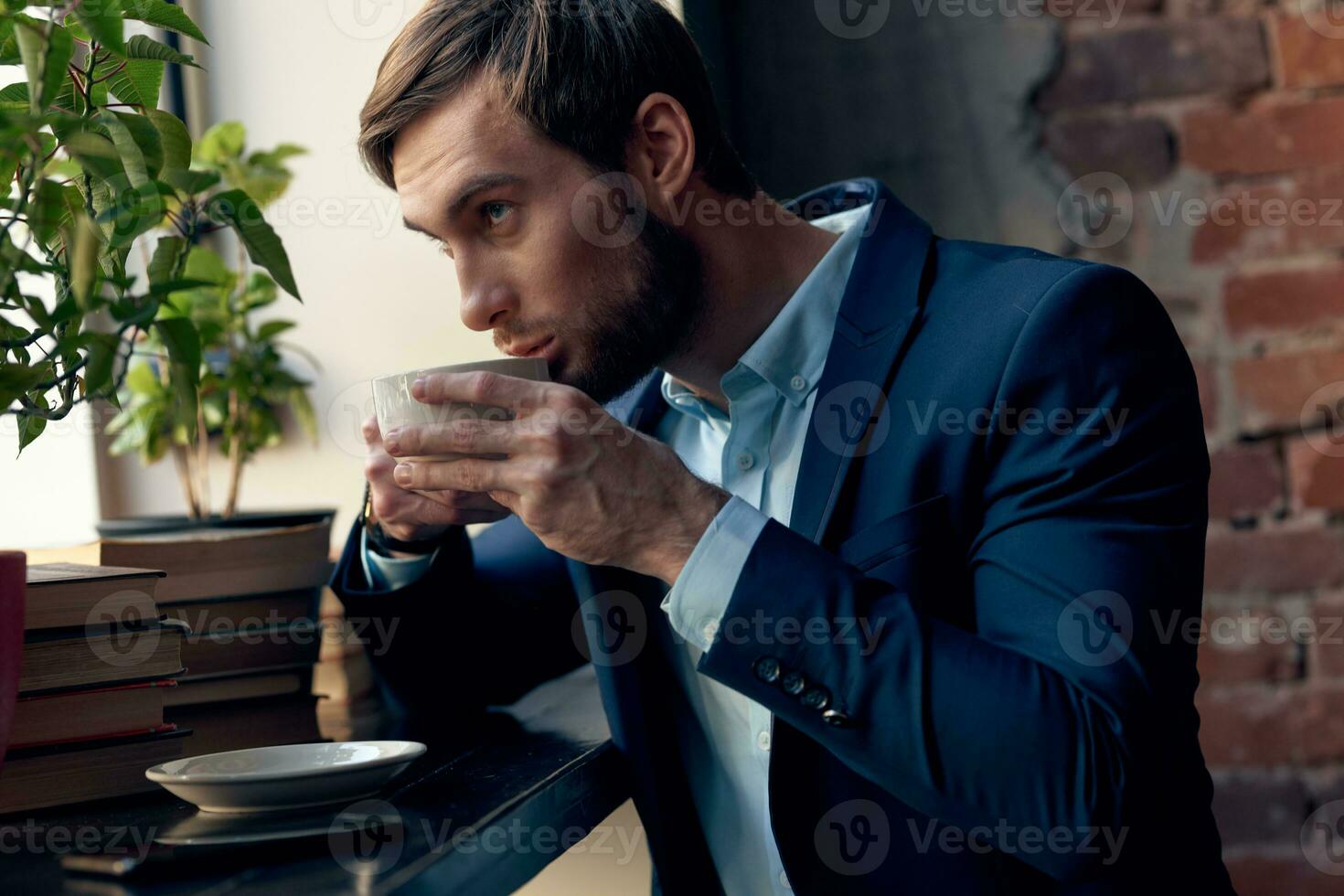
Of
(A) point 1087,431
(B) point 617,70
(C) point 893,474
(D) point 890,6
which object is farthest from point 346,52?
(A) point 1087,431

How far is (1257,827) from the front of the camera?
136 centimetres

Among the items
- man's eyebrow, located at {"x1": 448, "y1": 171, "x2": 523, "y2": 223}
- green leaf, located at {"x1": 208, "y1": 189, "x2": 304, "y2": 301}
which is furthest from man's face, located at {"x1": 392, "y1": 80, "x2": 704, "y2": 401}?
green leaf, located at {"x1": 208, "y1": 189, "x2": 304, "y2": 301}

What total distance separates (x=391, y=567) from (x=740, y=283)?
1.43 feet

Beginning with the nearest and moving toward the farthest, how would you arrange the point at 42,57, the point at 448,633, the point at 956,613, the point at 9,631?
the point at 42,57 < the point at 9,631 < the point at 956,613 < the point at 448,633

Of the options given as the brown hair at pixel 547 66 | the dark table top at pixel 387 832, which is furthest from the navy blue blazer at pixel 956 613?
the brown hair at pixel 547 66

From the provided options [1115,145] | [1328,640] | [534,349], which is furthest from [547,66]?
[1328,640]

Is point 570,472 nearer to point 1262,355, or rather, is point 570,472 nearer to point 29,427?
point 29,427

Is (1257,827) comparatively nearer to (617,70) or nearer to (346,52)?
(617,70)

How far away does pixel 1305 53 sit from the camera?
133 centimetres

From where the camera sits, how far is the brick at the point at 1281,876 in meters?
1.36

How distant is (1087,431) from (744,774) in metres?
0.44

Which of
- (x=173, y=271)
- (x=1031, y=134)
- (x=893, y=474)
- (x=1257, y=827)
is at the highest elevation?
(x=1031, y=134)

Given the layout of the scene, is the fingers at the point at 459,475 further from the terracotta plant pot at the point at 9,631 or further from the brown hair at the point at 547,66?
the brown hair at the point at 547,66

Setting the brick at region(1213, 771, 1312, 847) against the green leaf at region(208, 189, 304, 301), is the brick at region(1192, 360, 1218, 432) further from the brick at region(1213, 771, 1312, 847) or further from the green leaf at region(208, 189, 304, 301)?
the green leaf at region(208, 189, 304, 301)
